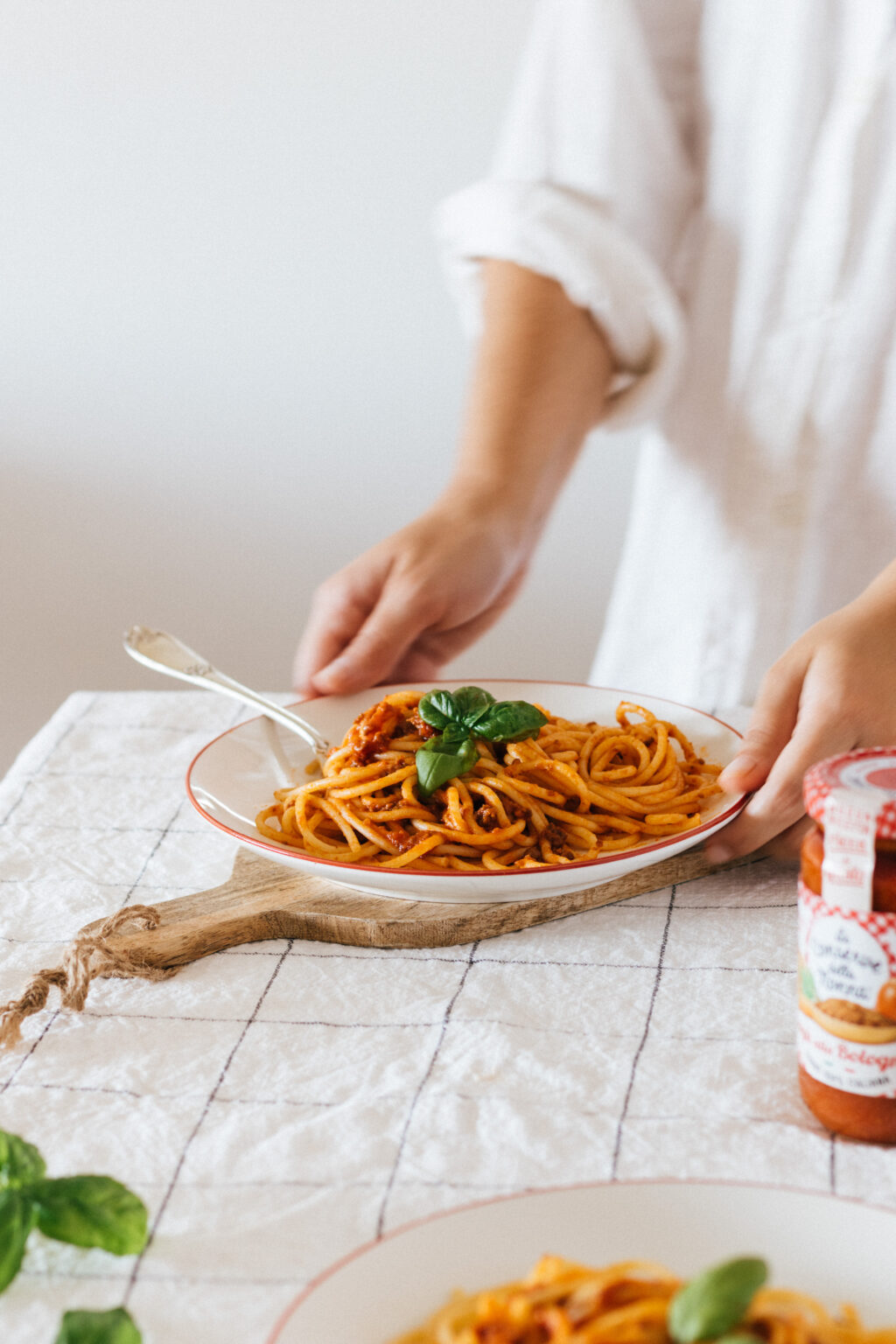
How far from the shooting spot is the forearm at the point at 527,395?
1.74 metres

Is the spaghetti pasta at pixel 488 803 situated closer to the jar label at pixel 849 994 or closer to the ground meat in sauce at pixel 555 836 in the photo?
the ground meat in sauce at pixel 555 836

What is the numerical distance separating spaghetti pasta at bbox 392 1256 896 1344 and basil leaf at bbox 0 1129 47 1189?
24 centimetres

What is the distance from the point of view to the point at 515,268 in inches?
72.4

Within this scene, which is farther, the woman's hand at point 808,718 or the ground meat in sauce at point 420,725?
the ground meat in sauce at point 420,725

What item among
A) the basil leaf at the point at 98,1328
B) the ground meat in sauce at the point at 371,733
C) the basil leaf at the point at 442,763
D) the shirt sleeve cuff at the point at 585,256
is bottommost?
the ground meat in sauce at the point at 371,733

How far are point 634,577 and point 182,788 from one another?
1030mm

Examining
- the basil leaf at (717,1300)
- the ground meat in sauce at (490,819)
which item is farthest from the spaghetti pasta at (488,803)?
the basil leaf at (717,1300)

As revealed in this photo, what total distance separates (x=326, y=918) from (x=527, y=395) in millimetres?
1004

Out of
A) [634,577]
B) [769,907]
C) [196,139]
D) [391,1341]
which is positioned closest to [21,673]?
[196,139]

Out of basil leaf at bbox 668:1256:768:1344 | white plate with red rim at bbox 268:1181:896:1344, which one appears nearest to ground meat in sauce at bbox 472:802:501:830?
white plate with red rim at bbox 268:1181:896:1344

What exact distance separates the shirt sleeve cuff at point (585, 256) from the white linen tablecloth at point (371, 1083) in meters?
0.99

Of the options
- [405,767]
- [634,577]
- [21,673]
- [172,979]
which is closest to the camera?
[172,979]

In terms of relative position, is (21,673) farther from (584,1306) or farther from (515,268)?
(584,1306)

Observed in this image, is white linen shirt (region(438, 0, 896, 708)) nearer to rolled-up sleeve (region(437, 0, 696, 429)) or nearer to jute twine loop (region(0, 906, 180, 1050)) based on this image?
rolled-up sleeve (region(437, 0, 696, 429))
